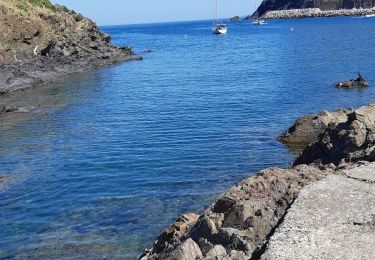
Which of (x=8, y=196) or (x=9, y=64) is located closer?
(x=8, y=196)

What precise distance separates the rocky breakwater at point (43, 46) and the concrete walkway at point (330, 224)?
1650 inches

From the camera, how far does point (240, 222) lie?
12.4 metres

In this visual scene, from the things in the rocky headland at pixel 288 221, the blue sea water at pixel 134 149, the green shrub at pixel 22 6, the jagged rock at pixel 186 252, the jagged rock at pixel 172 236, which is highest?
the green shrub at pixel 22 6

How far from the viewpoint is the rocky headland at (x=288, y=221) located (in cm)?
1032

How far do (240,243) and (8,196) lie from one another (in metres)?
13.6

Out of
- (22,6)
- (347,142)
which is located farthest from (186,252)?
(22,6)

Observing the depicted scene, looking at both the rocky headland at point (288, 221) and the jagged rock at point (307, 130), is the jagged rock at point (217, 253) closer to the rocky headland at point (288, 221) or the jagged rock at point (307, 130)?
the rocky headland at point (288, 221)

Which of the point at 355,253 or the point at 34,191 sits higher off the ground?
the point at 355,253

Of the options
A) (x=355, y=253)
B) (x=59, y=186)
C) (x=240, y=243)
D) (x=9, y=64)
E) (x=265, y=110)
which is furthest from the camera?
(x=9, y=64)

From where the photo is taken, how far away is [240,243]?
37.2 ft

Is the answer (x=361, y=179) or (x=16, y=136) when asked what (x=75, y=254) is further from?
(x=16, y=136)

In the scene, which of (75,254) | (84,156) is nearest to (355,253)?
(75,254)

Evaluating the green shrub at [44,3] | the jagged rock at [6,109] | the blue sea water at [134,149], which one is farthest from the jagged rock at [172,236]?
the green shrub at [44,3]

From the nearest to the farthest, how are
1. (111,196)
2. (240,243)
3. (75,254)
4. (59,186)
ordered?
(240,243)
(75,254)
(111,196)
(59,186)
